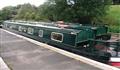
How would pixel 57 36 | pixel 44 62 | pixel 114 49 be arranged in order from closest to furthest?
pixel 44 62, pixel 114 49, pixel 57 36

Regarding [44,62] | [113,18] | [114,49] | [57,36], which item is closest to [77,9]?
[113,18]

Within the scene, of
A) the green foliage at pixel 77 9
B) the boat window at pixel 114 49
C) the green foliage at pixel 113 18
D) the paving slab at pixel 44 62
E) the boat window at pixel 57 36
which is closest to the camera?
the paving slab at pixel 44 62

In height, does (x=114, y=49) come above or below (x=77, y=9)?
below

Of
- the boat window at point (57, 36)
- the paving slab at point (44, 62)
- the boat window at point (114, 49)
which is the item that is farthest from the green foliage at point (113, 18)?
the paving slab at point (44, 62)

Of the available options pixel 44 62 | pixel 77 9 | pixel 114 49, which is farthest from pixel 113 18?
pixel 44 62

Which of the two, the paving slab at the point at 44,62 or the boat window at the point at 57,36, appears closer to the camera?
the paving slab at the point at 44,62

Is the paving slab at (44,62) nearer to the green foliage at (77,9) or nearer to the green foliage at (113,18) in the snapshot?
the green foliage at (77,9)

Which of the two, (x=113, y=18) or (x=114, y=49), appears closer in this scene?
(x=114, y=49)

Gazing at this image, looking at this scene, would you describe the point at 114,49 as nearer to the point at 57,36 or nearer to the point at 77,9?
the point at 57,36

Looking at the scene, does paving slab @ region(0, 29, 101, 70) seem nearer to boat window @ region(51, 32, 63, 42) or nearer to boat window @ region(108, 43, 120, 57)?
boat window @ region(108, 43, 120, 57)

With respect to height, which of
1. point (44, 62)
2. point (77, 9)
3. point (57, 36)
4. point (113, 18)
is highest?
point (77, 9)

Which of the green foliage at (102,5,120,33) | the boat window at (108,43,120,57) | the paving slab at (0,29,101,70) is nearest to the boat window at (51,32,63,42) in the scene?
the paving slab at (0,29,101,70)

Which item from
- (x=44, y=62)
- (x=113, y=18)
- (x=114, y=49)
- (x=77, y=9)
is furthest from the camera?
(x=113, y=18)

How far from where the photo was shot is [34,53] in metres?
10.6
